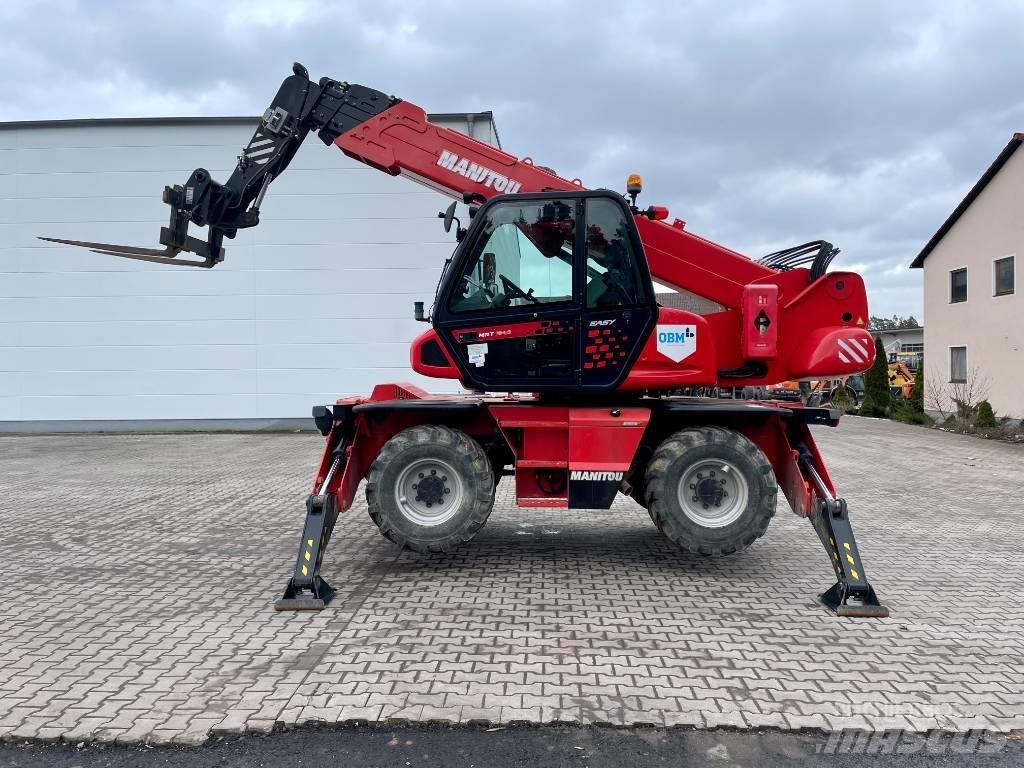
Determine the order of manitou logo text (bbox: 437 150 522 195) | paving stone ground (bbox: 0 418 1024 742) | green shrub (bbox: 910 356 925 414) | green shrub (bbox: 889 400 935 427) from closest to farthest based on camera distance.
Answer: paving stone ground (bbox: 0 418 1024 742)
manitou logo text (bbox: 437 150 522 195)
green shrub (bbox: 889 400 935 427)
green shrub (bbox: 910 356 925 414)

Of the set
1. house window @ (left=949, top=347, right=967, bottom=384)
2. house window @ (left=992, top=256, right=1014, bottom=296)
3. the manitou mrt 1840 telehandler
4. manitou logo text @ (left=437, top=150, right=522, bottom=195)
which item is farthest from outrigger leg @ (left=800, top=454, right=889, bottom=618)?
house window @ (left=949, top=347, right=967, bottom=384)

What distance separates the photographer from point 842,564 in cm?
488

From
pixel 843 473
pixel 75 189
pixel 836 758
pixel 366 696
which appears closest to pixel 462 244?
pixel 366 696

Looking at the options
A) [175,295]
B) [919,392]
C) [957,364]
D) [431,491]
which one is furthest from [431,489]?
[919,392]

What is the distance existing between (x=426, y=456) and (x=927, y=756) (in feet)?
11.5

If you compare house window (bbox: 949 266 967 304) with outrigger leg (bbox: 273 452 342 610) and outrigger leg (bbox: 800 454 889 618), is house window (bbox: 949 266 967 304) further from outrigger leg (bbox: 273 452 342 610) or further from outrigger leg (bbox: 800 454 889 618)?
outrigger leg (bbox: 273 452 342 610)

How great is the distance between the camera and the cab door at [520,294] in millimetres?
5457

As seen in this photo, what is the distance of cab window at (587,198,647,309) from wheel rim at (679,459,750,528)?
4.39 feet

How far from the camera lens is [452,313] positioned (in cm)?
555

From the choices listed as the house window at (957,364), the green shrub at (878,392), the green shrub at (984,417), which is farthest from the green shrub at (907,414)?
the green shrub at (984,417)

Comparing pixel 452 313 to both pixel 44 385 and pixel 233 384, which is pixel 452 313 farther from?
pixel 44 385

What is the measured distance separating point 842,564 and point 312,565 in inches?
139

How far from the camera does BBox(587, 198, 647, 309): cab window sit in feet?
17.9

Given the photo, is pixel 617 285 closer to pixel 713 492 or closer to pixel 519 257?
pixel 519 257
